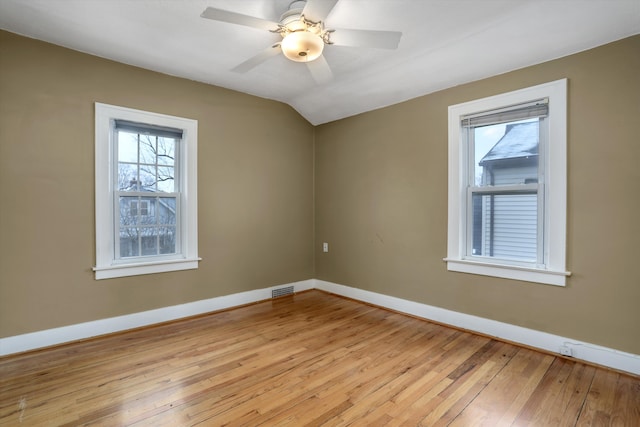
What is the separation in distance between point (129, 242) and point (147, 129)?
1161 millimetres

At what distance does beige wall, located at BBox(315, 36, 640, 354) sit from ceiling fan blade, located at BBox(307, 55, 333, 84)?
1307 millimetres

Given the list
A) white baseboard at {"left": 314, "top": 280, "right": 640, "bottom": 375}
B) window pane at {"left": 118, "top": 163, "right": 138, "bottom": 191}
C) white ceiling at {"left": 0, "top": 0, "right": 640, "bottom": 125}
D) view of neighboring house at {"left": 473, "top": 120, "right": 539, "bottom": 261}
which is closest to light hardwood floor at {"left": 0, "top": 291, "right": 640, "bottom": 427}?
white baseboard at {"left": 314, "top": 280, "right": 640, "bottom": 375}

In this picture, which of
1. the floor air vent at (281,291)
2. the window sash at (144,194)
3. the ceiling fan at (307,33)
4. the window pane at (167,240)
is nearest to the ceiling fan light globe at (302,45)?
the ceiling fan at (307,33)

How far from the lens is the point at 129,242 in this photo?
315cm

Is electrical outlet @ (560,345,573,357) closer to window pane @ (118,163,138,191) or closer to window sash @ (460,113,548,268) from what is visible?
window sash @ (460,113,548,268)

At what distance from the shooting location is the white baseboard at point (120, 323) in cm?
256

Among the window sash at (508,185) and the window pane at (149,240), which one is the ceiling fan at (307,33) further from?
the window pane at (149,240)

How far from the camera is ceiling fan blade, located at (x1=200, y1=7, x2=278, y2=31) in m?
1.81

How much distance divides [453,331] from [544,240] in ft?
3.86

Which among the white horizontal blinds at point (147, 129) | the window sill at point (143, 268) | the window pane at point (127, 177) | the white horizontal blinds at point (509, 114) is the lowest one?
the window sill at point (143, 268)

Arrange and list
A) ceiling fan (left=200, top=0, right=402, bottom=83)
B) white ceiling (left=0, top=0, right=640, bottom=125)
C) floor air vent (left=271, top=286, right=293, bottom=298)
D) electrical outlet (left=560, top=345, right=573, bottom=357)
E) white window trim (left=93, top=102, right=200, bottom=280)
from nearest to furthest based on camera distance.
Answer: ceiling fan (left=200, top=0, right=402, bottom=83)
white ceiling (left=0, top=0, right=640, bottom=125)
electrical outlet (left=560, top=345, right=573, bottom=357)
white window trim (left=93, top=102, right=200, bottom=280)
floor air vent (left=271, top=286, right=293, bottom=298)

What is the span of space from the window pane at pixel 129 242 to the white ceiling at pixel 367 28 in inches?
64.6

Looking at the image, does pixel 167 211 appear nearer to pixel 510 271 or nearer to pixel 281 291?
pixel 281 291

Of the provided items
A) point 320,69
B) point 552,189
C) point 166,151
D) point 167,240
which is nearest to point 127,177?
point 166,151
